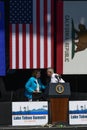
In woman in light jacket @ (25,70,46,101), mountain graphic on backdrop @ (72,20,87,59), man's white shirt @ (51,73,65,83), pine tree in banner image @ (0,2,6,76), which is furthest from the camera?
mountain graphic on backdrop @ (72,20,87,59)

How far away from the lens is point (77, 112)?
1433 cm

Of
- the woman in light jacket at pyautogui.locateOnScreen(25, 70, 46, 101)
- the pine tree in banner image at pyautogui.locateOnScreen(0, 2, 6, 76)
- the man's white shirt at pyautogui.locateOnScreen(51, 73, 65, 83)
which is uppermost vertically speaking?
the pine tree in banner image at pyautogui.locateOnScreen(0, 2, 6, 76)

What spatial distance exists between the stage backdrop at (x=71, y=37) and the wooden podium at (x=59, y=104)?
1586mm

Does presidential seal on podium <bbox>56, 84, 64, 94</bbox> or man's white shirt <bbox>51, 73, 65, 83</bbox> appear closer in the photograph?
presidential seal on podium <bbox>56, 84, 64, 94</bbox>

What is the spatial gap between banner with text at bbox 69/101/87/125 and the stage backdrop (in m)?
1.67

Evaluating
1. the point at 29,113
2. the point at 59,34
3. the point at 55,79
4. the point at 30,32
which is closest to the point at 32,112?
the point at 29,113

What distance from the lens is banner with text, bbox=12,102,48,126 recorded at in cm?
1419

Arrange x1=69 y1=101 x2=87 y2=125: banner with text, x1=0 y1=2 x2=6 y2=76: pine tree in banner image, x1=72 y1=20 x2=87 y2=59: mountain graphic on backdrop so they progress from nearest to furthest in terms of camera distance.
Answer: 1. x1=69 y1=101 x2=87 y2=125: banner with text
2. x1=0 y1=2 x2=6 y2=76: pine tree in banner image
3. x1=72 y1=20 x2=87 y2=59: mountain graphic on backdrop

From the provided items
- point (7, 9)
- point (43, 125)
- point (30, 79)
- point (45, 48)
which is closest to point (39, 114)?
point (43, 125)

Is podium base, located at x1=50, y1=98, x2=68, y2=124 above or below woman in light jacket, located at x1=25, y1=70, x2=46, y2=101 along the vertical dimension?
below

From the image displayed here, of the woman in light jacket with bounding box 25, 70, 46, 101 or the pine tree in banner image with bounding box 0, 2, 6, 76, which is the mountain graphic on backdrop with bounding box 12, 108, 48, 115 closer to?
the woman in light jacket with bounding box 25, 70, 46, 101

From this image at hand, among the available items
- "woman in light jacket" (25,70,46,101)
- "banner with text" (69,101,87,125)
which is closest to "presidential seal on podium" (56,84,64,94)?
"banner with text" (69,101,87,125)

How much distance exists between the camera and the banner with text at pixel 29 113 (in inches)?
559

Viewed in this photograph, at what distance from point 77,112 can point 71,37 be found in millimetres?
2504
